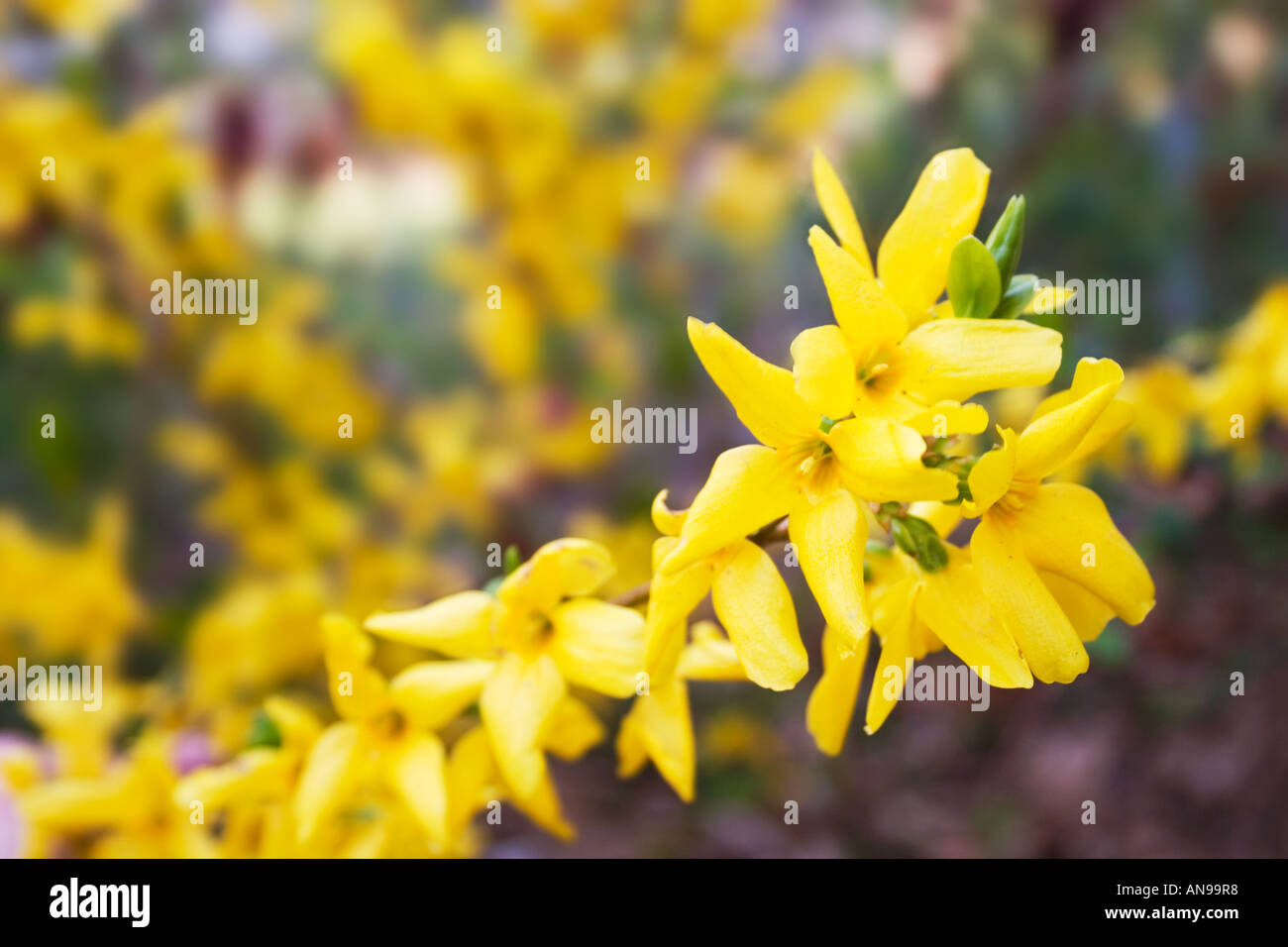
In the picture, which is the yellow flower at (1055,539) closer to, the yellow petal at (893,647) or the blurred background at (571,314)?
the yellow petal at (893,647)

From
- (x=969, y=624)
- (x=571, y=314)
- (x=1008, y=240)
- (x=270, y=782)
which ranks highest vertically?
(x=571, y=314)

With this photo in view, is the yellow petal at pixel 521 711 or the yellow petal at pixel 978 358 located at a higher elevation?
the yellow petal at pixel 978 358

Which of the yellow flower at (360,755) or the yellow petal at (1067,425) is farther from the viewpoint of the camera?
the yellow flower at (360,755)

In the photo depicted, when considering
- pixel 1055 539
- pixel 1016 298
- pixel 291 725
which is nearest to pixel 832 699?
pixel 1055 539

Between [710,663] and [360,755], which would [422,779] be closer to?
[360,755]

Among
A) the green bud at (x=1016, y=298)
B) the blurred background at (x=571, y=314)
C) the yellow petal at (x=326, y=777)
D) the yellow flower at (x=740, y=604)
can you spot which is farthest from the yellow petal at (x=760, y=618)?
the blurred background at (x=571, y=314)

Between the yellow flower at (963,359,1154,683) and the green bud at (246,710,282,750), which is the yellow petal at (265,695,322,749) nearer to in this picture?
the green bud at (246,710,282,750)

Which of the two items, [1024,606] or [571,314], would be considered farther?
[571,314]

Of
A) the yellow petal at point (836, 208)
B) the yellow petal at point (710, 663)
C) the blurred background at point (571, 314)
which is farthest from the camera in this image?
the blurred background at point (571, 314)

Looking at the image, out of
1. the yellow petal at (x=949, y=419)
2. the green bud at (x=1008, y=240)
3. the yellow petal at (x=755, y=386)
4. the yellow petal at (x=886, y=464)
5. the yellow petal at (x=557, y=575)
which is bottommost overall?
the yellow petal at (x=557, y=575)
